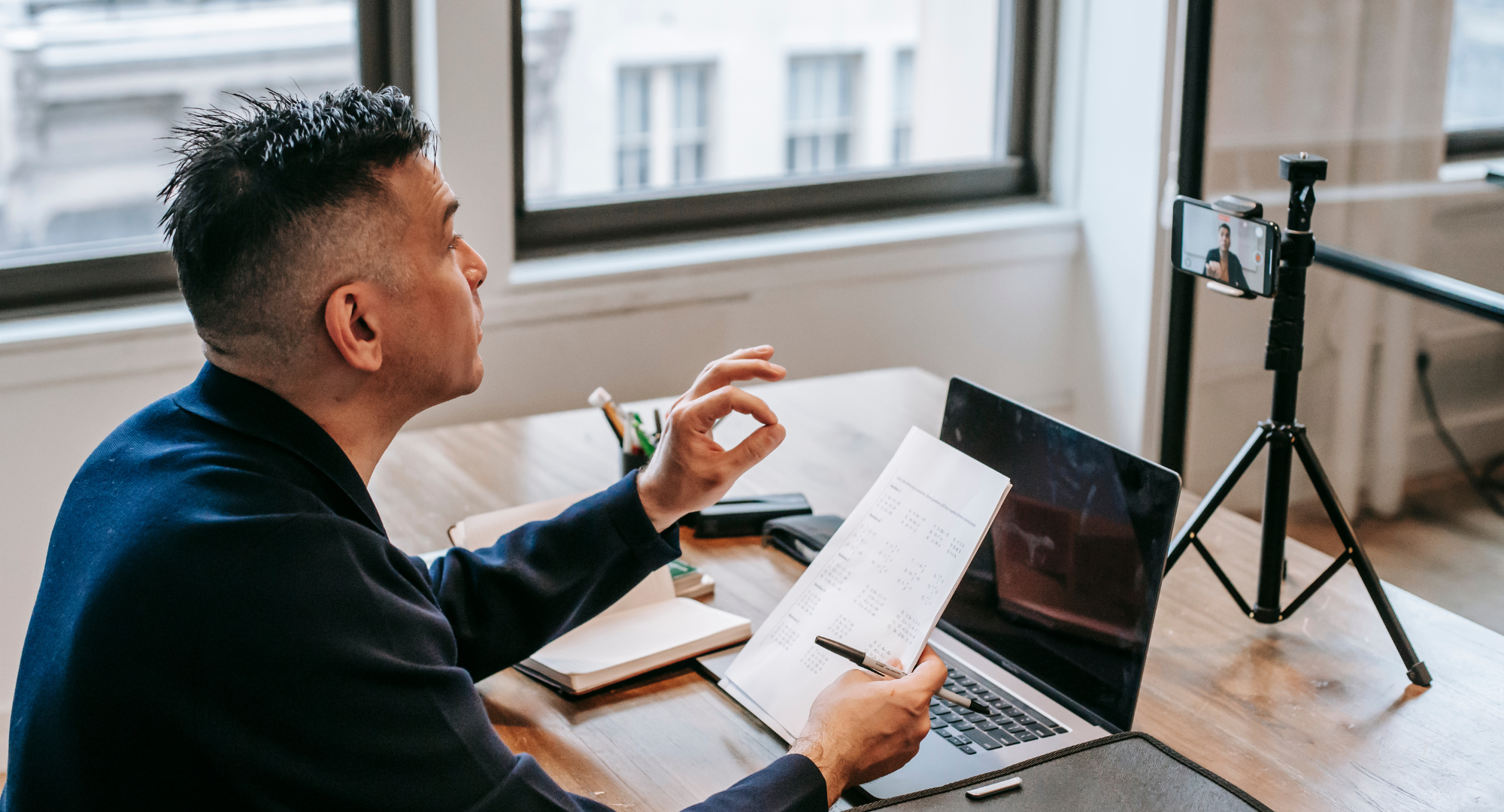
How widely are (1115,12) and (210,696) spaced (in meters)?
2.43

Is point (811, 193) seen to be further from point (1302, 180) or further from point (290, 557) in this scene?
point (290, 557)

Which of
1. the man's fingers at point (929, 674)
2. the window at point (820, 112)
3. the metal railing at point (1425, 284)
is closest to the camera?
the man's fingers at point (929, 674)

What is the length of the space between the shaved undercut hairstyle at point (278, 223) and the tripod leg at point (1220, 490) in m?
0.83

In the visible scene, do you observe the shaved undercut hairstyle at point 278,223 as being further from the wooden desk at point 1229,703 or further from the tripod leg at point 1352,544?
the tripod leg at point 1352,544

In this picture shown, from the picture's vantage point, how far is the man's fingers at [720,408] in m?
1.13

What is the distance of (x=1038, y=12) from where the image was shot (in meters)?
2.90

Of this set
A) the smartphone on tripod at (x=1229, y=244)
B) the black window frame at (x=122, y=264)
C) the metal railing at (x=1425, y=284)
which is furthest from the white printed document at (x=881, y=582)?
the black window frame at (x=122, y=264)

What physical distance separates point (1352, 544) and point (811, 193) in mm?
1649

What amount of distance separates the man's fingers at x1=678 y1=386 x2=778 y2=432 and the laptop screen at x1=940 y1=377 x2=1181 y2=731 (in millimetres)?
228

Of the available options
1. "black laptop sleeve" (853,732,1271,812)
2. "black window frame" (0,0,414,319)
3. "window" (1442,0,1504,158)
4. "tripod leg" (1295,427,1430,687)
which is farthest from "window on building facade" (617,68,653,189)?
"black laptop sleeve" (853,732,1271,812)

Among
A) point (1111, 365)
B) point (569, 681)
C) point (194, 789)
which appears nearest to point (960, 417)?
point (569, 681)

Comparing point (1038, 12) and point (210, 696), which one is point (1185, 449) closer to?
point (1038, 12)

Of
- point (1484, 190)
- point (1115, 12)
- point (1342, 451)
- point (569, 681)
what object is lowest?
point (1342, 451)

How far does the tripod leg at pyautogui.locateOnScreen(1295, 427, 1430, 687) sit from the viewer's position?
1251 mm
